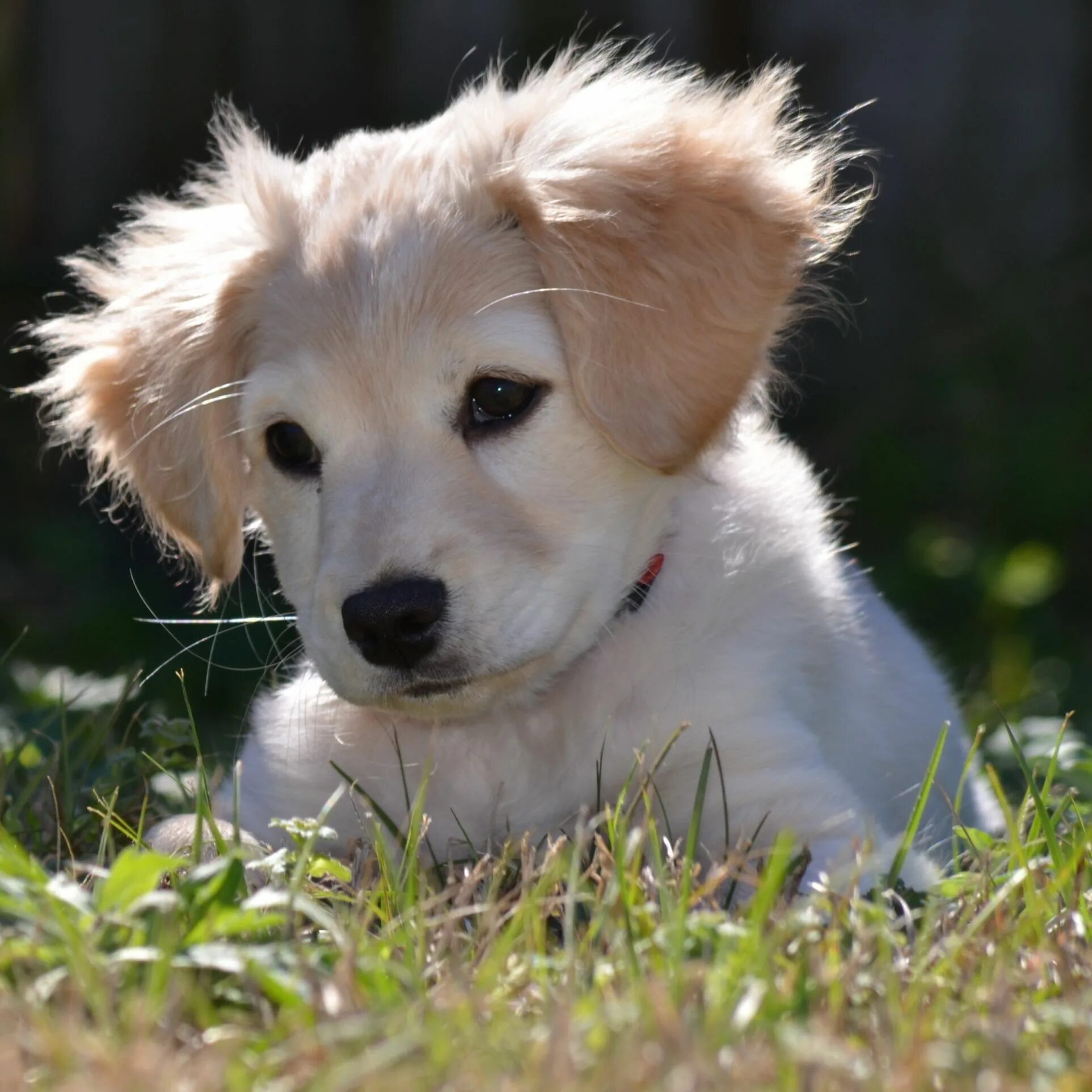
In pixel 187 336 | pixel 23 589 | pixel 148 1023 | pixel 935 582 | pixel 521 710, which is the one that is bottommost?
pixel 23 589

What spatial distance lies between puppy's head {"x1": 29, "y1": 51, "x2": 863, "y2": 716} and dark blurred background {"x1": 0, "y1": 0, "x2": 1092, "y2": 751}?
285cm

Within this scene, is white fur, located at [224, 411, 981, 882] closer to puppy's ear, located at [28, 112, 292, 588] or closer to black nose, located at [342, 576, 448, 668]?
black nose, located at [342, 576, 448, 668]

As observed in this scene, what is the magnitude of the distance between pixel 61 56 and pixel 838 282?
4.04 m

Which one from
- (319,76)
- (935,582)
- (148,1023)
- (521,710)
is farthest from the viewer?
(319,76)

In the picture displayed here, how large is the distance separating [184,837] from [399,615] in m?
0.65

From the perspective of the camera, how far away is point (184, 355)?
3.25 metres

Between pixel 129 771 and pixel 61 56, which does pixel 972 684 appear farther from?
pixel 61 56

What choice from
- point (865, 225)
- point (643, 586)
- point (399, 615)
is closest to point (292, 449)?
point (399, 615)

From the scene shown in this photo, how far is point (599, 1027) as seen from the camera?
1.68 metres

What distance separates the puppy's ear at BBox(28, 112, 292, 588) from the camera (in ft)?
10.5

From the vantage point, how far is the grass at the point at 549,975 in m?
1.60

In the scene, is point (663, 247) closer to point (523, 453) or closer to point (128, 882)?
point (523, 453)

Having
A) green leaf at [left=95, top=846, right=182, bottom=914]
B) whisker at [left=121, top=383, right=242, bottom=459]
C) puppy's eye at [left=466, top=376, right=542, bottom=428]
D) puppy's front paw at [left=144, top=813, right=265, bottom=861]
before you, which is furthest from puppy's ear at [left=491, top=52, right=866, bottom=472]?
green leaf at [left=95, top=846, right=182, bottom=914]

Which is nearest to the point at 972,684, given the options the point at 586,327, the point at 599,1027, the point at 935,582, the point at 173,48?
the point at 935,582
